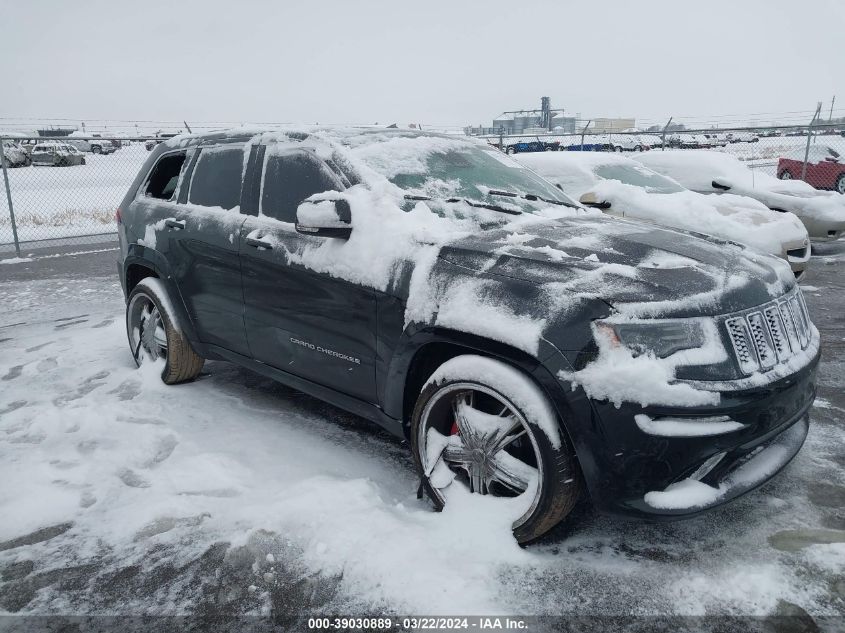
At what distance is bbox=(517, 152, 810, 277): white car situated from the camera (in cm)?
683

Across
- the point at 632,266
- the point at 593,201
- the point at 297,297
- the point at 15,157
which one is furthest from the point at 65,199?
the point at 632,266

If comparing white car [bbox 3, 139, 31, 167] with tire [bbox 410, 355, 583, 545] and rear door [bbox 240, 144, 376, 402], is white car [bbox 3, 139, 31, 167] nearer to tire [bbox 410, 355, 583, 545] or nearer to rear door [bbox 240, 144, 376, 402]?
rear door [bbox 240, 144, 376, 402]

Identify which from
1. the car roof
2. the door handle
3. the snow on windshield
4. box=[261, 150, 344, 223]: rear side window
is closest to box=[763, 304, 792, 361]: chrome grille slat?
box=[261, 150, 344, 223]: rear side window

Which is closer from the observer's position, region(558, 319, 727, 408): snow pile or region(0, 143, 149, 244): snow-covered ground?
region(558, 319, 727, 408): snow pile

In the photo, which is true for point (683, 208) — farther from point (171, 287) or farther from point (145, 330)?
point (145, 330)

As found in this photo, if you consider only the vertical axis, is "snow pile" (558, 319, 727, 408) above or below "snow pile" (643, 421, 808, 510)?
above

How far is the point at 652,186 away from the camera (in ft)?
26.4

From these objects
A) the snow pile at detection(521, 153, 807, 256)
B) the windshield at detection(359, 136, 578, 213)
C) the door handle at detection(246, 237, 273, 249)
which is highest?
the windshield at detection(359, 136, 578, 213)

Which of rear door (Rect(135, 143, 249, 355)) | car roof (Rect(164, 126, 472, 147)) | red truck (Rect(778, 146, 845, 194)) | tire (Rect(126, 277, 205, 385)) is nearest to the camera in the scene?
Answer: car roof (Rect(164, 126, 472, 147))

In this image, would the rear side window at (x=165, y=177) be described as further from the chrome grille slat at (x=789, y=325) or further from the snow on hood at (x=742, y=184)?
the snow on hood at (x=742, y=184)

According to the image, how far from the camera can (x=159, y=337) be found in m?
4.71

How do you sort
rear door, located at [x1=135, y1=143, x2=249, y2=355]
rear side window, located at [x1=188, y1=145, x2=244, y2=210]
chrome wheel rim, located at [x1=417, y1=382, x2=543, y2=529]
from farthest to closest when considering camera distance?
1. rear side window, located at [x1=188, y1=145, x2=244, y2=210]
2. rear door, located at [x1=135, y1=143, x2=249, y2=355]
3. chrome wheel rim, located at [x1=417, y1=382, x2=543, y2=529]

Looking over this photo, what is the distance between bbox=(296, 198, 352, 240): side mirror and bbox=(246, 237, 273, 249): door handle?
0.43 metres

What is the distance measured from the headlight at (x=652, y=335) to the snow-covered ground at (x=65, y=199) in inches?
485
